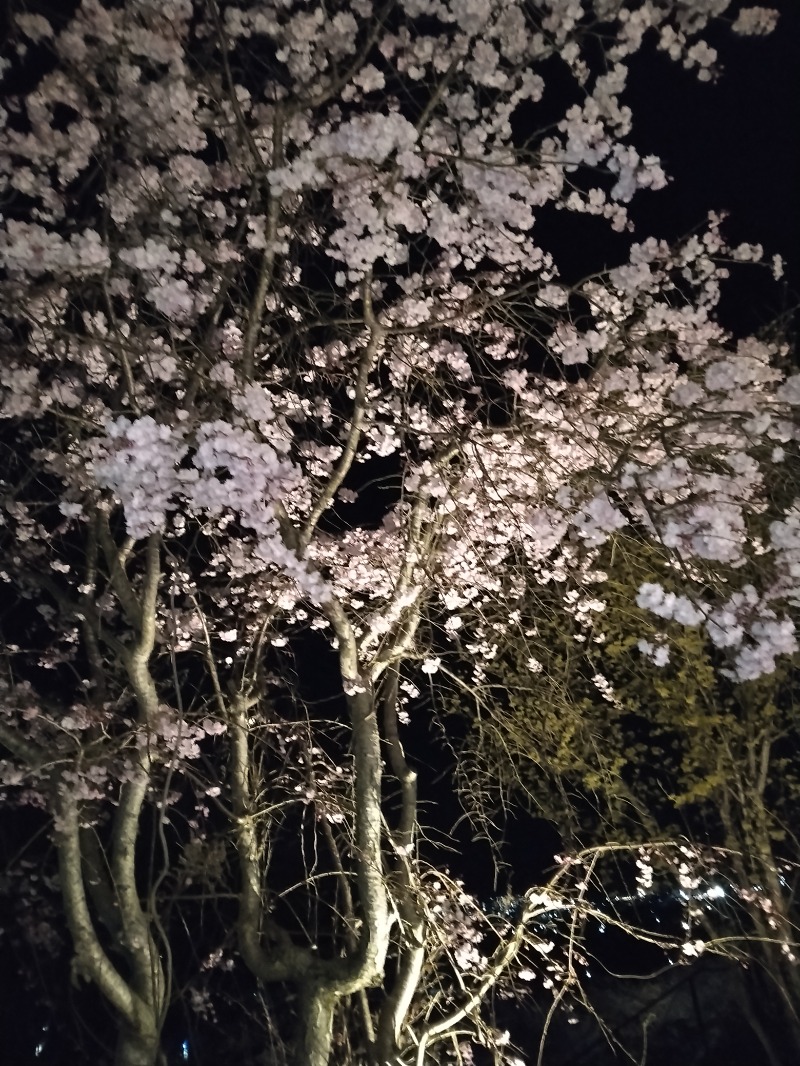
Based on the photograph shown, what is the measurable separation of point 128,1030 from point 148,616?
2.26 m

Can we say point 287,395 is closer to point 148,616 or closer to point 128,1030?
point 148,616

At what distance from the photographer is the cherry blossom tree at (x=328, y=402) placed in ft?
13.1

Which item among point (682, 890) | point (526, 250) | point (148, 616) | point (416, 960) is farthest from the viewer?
point (682, 890)

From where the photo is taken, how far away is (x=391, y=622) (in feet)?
15.2

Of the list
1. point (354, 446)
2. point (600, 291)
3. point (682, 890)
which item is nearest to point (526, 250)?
point (600, 291)

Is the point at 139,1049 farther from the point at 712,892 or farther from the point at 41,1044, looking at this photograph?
the point at 41,1044

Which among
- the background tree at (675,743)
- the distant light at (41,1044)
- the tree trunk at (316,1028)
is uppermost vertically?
the background tree at (675,743)

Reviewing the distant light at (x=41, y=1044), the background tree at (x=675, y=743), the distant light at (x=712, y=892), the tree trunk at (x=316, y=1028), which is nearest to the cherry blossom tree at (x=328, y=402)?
the tree trunk at (x=316, y=1028)

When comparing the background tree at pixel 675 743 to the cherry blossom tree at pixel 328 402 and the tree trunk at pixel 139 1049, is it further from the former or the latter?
the tree trunk at pixel 139 1049

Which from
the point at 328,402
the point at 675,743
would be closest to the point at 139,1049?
the point at 328,402

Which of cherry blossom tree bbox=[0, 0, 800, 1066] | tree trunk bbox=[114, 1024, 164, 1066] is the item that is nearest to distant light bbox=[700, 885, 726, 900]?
cherry blossom tree bbox=[0, 0, 800, 1066]

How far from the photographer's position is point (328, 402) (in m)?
5.14

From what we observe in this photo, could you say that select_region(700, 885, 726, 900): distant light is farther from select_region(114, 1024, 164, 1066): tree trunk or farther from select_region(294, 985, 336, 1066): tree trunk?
select_region(114, 1024, 164, 1066): tree trunk

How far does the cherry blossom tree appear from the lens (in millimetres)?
4004
